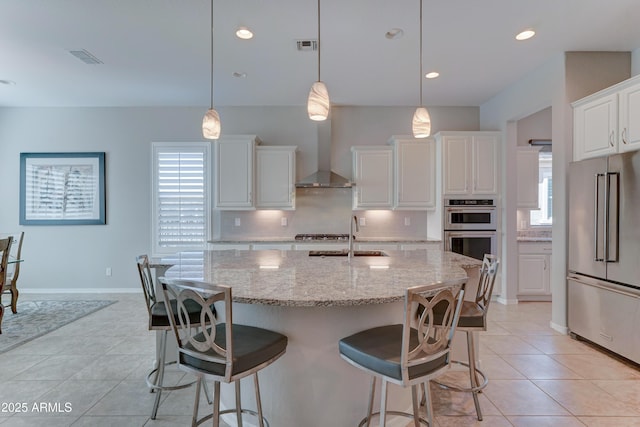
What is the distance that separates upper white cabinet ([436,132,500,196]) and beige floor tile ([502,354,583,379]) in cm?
231

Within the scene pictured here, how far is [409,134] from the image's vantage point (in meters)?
5.16

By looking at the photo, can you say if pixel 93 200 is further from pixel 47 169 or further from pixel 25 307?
pixel 25 307

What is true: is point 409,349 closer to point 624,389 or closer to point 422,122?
point 422,122

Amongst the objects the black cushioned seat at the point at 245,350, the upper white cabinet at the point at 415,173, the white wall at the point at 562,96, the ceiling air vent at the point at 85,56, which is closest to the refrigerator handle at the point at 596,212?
the white wall at the point at 562,96

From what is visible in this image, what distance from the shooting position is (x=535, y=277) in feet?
15.2

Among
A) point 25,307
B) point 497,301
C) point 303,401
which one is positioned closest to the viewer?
point 303,401

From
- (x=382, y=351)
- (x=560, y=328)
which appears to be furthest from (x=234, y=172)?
(x=560, y=328)

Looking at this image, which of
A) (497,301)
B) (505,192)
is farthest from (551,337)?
(505,192)

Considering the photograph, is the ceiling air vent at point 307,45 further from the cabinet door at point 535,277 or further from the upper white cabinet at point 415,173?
the cabinet door at point 535,277

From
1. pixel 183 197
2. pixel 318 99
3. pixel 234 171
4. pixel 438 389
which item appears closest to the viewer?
pixel 318 99

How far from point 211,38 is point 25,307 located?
4.39 meters

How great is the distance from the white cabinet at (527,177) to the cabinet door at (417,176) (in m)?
1.33

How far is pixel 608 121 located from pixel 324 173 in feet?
10.7

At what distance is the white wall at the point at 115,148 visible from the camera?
17.0 feet
